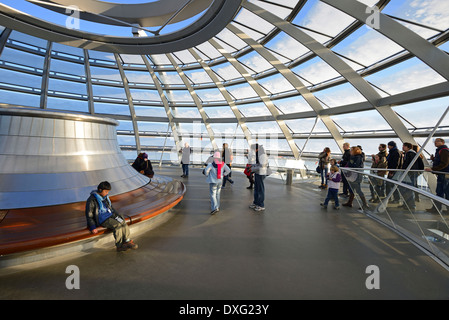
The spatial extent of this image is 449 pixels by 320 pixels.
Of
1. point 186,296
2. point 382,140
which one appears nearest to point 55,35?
point 186,296

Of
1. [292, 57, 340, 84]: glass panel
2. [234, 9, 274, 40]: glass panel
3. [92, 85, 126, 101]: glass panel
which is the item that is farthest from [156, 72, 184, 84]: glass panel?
[292, 57, 340, 84]: glass panel

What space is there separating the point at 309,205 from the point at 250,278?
456 centimetres

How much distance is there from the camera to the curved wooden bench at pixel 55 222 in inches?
106

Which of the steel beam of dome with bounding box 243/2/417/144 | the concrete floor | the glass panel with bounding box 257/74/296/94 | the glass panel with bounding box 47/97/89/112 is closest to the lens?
the concrete floor

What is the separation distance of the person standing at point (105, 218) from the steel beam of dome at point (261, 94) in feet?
38.9

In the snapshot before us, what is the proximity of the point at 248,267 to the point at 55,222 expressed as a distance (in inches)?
125

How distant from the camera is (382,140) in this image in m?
11.2

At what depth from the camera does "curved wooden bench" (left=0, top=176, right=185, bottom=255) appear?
2682mm

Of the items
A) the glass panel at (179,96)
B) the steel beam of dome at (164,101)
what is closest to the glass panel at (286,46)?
the glass panel at (179,96)

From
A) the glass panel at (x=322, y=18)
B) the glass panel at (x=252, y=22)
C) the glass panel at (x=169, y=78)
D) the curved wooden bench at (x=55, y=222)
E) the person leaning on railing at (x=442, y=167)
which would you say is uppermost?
the glass panel at (x=252, y=22)

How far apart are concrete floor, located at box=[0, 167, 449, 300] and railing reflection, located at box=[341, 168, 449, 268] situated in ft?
0.73

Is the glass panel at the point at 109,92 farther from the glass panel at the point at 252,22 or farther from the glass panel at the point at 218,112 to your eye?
the glass panel at the point at 252,22

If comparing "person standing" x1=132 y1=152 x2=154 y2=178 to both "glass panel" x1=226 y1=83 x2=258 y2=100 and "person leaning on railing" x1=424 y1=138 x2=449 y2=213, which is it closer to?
"person leaning on railing" x1=424 y1=138 x2=449 y2=213
